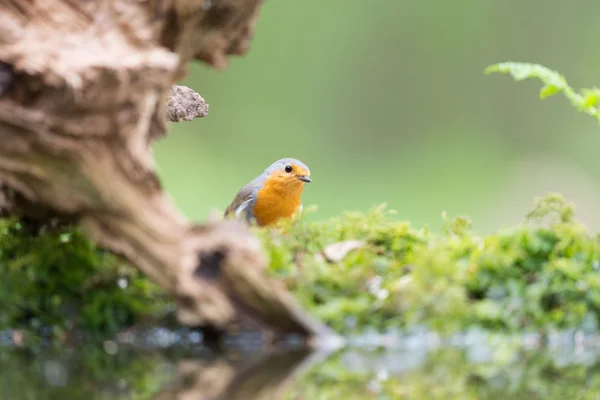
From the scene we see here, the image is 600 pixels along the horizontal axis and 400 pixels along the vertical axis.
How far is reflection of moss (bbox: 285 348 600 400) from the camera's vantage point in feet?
6.56

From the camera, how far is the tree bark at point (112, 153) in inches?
101

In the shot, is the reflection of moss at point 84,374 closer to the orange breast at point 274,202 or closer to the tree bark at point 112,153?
the tree bark at point 112,153

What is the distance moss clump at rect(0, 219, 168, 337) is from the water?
0.13 m

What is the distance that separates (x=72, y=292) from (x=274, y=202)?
255 cm

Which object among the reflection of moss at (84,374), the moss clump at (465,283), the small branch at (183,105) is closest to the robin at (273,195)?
the small branch at (183,105)

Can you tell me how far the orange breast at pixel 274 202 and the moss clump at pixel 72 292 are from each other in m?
2.26

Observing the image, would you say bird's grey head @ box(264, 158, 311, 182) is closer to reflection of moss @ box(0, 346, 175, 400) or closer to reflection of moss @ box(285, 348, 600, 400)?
reflection of moss @ box(0, 346, 175, 400)

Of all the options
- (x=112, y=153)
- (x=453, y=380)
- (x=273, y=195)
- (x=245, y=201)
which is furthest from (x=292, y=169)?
(x=453, y=380)

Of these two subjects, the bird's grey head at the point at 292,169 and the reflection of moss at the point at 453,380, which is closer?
the reflection of moss at the point at 453,380

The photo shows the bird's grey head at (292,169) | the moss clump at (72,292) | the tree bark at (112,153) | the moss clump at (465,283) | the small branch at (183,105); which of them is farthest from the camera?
the bird's grey head at (292,169)

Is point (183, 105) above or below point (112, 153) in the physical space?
above

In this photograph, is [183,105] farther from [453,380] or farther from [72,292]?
[453,380]

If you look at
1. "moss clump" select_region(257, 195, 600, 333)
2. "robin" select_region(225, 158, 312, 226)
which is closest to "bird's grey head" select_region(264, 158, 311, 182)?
"robin" select_region(225, 158, 312, 226)

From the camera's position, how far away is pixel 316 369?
2.31 m
